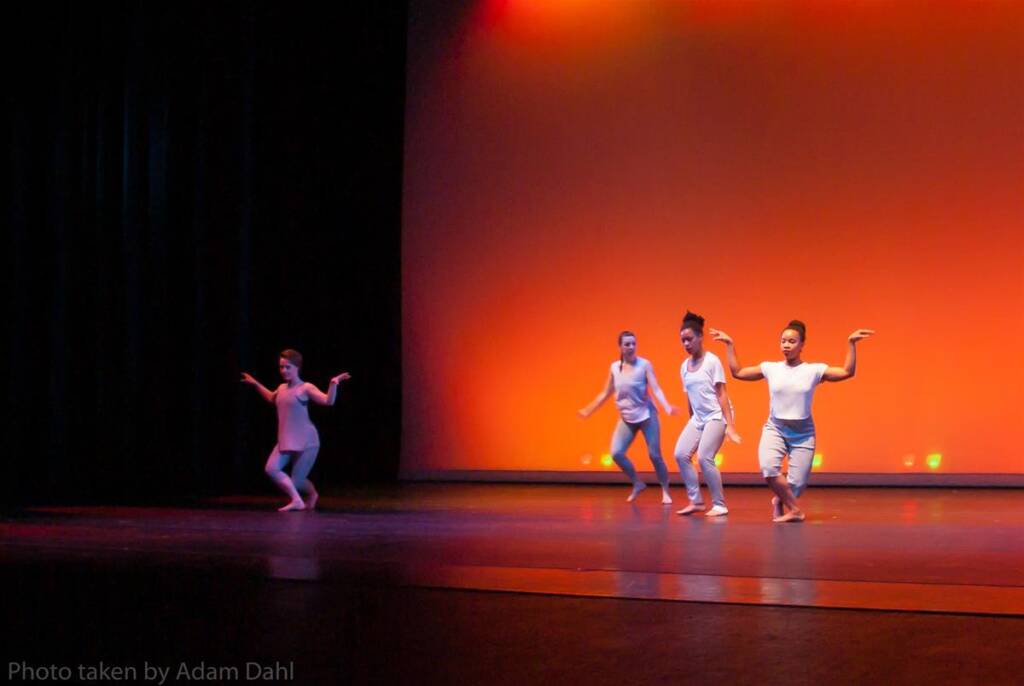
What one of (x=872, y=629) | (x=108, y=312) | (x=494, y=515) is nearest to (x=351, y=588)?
(x=872, y=629)

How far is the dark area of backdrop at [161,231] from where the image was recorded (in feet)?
36.3

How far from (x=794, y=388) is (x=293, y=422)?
4178mm

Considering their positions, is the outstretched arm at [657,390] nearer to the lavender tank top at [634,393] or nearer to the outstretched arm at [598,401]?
the lavender tank top at [634,393]

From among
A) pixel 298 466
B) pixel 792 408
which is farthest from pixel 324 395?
pixel 792 408

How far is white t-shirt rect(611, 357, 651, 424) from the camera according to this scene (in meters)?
10.3

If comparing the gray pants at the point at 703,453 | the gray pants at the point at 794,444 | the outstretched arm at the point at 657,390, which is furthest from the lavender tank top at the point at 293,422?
the gray pants at the point at 794,444

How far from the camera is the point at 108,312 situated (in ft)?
37.1

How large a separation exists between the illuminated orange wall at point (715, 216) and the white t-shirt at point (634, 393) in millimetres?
1884

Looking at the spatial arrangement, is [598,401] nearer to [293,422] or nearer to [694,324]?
[694,324]

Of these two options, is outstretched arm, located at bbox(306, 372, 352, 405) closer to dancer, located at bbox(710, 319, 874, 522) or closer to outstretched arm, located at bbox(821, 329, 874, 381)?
dancer, located at bbox(710, 319, 874, 522)

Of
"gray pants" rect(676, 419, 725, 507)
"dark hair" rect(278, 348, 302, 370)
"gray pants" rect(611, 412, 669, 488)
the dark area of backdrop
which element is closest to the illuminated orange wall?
the dark area of backdrop

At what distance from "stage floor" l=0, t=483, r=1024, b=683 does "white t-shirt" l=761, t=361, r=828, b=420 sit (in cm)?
80

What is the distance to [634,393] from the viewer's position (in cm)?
1034

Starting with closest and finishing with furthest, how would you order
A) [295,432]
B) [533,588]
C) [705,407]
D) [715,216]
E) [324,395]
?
1. [533,588]
2. [705,407]
3. [295,432]
4. [324,395]
5. [715,216]
